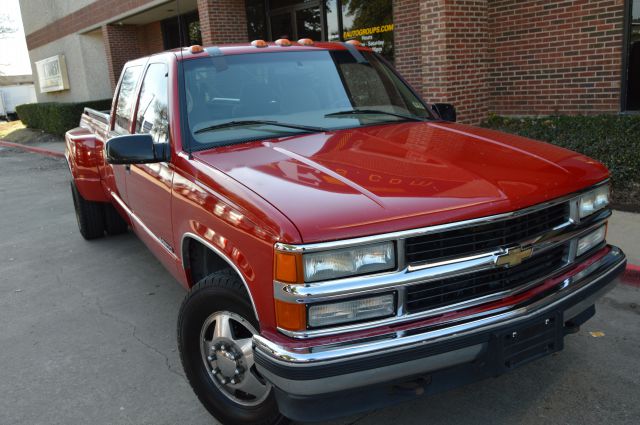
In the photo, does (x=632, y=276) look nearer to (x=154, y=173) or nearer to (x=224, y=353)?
(x=224, y=353)

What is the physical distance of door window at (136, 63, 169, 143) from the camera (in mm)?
3525

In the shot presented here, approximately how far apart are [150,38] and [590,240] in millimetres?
20372

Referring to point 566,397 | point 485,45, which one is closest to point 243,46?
point 566,397

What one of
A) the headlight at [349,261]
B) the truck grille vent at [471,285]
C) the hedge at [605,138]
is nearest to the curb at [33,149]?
the hedge at [605,138]

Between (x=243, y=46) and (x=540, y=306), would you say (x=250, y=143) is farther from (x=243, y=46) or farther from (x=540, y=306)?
(x=540, y=306)

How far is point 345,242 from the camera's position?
2105 millimetres

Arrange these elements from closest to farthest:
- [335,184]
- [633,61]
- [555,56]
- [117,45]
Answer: [335,184] → [633,61] → [555,56] → [117,45]

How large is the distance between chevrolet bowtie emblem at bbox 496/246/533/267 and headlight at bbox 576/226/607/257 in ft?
1.70

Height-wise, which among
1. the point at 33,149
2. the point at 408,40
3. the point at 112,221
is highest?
the point at 408,40

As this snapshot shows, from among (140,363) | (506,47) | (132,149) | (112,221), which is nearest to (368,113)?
(132,149)

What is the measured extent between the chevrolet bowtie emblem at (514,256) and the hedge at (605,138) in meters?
4.41

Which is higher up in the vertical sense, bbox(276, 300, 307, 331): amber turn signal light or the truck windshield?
the truck windshield

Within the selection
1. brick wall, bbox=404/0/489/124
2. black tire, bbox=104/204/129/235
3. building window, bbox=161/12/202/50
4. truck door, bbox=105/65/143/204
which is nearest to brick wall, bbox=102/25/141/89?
building window, bbox=161/12/202/50

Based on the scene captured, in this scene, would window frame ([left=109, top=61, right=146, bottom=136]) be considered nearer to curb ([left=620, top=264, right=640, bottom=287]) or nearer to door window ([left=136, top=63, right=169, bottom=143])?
door window ([left=136, top=63, right=169, bottom=143])
